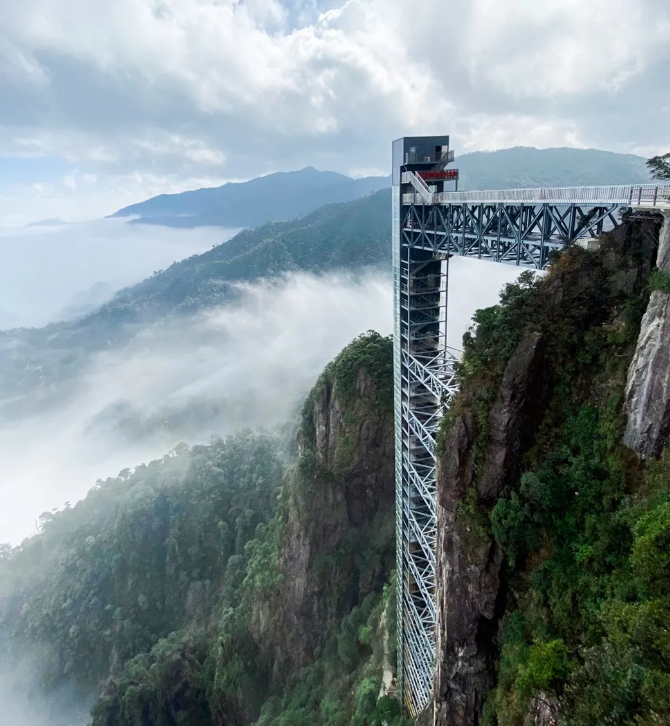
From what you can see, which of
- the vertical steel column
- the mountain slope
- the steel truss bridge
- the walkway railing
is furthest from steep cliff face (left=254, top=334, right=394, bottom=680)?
the mountain slope

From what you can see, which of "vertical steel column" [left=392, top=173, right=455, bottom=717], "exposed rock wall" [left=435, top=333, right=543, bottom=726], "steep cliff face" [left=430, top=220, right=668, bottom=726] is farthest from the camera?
"vertical steel column" [left=392, top=173, right=455, bottom=717]

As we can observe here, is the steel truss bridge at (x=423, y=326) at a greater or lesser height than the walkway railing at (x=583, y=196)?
lesser

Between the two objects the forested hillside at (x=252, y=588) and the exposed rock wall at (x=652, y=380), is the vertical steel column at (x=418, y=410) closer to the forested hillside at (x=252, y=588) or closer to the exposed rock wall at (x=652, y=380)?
the forested hillside at (x=252, y=588)

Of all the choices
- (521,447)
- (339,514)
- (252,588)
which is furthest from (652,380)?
(252,588)

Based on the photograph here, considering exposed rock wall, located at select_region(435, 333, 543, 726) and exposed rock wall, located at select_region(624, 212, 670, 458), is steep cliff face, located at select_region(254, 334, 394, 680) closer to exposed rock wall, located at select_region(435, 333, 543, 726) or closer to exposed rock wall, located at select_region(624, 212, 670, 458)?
exposed rock wall, located at select_region(435, 333, 543, 726)

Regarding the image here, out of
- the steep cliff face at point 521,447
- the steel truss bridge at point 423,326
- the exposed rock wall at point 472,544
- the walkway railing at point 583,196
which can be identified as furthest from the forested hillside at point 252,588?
the walkway railing at point 583,196

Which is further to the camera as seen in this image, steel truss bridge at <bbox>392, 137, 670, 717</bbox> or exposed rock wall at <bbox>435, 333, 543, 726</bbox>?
steel truss bridge at <bbox>392, 137, 670, 717</bbox>

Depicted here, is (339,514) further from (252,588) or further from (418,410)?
(418,410)
